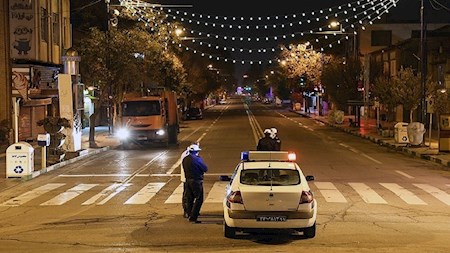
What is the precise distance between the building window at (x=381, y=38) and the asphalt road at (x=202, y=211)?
55.0 metres

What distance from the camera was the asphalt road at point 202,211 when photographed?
1170 cm

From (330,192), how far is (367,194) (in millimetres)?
998

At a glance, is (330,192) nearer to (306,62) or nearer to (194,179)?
(194,179)

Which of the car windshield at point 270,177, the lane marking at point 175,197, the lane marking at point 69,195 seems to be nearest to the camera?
the car windshield at point 270,177

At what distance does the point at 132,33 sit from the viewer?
4356 cm

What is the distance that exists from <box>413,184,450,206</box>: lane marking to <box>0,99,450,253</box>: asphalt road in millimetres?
26

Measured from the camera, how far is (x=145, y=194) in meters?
18.4

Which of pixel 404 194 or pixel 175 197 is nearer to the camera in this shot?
pixel 175 197

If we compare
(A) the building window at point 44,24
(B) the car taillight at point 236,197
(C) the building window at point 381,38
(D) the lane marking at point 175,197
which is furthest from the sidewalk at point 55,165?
(C) the building window at point 381,38

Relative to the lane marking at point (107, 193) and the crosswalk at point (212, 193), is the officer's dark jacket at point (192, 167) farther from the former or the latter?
the lane marking at point (107, 193)

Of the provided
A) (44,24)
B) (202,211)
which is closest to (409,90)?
(44,24)

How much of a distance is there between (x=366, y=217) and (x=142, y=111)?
23706 mm

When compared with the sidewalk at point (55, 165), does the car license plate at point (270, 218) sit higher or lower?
higher

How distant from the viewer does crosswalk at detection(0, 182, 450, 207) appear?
1712 cm
